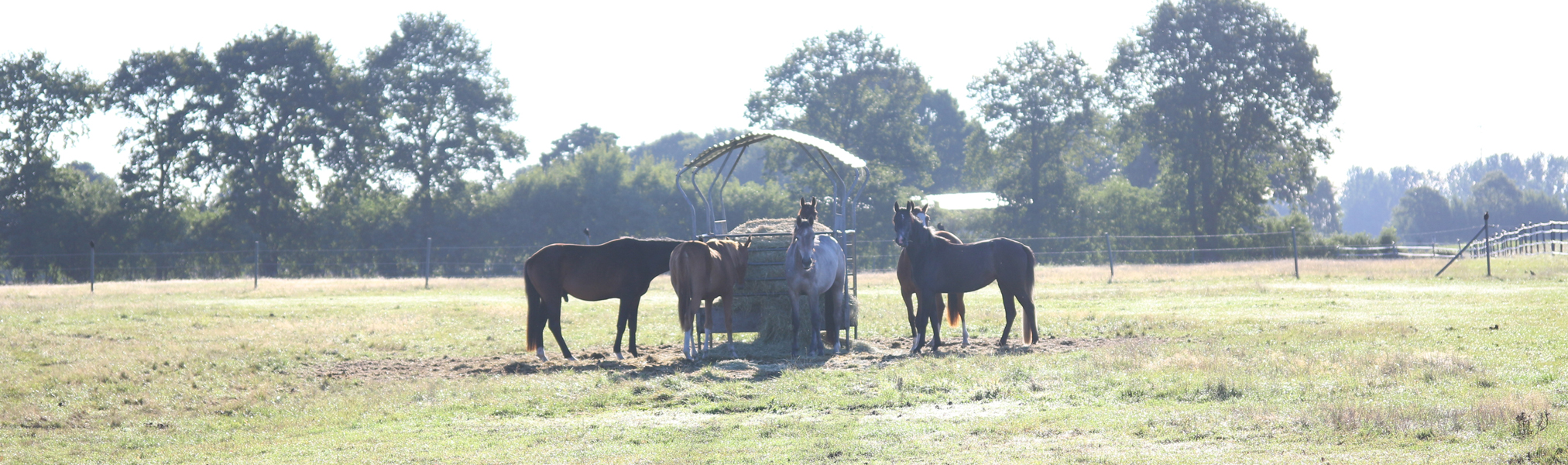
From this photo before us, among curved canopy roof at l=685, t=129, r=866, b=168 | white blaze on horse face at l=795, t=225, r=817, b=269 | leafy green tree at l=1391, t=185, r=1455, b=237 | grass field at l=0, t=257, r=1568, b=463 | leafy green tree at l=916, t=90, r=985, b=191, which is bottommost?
grass field at l=0, t=257, r=1568, b=463

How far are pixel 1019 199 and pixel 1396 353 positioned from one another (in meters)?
44.9

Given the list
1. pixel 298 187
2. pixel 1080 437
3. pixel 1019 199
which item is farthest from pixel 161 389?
pixel 1019 199

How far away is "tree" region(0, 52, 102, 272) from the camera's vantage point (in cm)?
4394

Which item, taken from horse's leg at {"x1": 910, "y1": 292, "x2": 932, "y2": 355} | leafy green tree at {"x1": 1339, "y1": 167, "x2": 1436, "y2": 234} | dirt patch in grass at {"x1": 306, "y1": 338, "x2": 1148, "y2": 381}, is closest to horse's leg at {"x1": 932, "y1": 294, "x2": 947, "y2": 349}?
horse's leg at {"x1": 910, "y1": 292, "x2": 932, "y2": 355}

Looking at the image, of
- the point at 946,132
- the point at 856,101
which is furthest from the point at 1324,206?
the point at 856,101

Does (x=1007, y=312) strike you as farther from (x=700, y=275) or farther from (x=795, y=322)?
(x=700, y=275)

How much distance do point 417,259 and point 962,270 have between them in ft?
125

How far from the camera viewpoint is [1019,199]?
5466cm

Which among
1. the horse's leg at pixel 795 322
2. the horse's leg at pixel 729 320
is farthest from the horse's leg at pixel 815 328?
the horse's leg at pixel 729 320

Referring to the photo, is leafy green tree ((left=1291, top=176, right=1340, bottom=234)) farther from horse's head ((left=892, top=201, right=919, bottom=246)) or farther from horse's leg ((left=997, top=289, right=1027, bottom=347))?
horse's head ((left=892, top=201, right=919, bottom=246))

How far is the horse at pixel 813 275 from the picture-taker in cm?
1220

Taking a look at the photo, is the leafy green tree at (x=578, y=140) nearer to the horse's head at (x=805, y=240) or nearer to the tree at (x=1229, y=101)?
the tree at (x=1229, y=101)

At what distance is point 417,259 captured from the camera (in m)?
46.7

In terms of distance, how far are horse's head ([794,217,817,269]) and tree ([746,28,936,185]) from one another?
37747 mm
